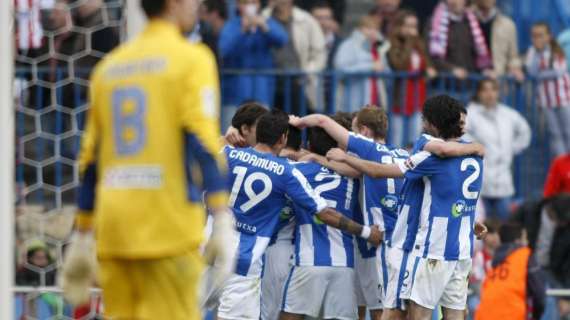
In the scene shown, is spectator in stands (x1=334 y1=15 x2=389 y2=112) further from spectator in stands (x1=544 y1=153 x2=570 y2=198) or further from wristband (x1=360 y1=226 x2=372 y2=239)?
wristband (x1=360 y1=226 x2=372 y2=239)

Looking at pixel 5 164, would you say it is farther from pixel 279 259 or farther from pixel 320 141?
pixel 279 259

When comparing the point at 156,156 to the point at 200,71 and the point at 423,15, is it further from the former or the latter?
the point at 423,15

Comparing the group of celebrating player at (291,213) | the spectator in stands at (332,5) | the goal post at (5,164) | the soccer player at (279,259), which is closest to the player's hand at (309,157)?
the group of celebrating player at (291,213)

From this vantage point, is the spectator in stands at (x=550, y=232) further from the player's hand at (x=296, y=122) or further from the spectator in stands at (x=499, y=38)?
the player's hand at (x=296, y=122)

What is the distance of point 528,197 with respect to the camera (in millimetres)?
14648

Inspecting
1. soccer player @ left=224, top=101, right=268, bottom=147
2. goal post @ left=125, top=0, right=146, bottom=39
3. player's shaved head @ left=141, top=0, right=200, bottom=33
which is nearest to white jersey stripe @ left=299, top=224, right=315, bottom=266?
soccer player @ left=224, top=101, right=268, bottom=147

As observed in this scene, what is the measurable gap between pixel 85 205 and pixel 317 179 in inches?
131

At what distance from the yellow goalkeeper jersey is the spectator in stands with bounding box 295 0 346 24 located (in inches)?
325

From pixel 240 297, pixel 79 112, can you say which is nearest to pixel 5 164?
pixel 240 297

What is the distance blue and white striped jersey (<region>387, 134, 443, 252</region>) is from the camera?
9.27 metres

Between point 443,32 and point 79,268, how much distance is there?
27.6 feet

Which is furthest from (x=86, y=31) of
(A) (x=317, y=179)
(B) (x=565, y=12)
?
(B) (x=565, y=12)

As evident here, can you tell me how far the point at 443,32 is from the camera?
564 inches

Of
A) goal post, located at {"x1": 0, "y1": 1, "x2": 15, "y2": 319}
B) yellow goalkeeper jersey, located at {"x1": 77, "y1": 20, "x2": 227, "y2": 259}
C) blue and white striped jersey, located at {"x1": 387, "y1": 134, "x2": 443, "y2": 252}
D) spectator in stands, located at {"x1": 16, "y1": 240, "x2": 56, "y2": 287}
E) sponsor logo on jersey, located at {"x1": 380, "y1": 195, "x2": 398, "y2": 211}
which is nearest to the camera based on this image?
yellow goalkeeper jersey, located at {"x1": 77, "y1": 20, "x2": 227, "y2": 259}
